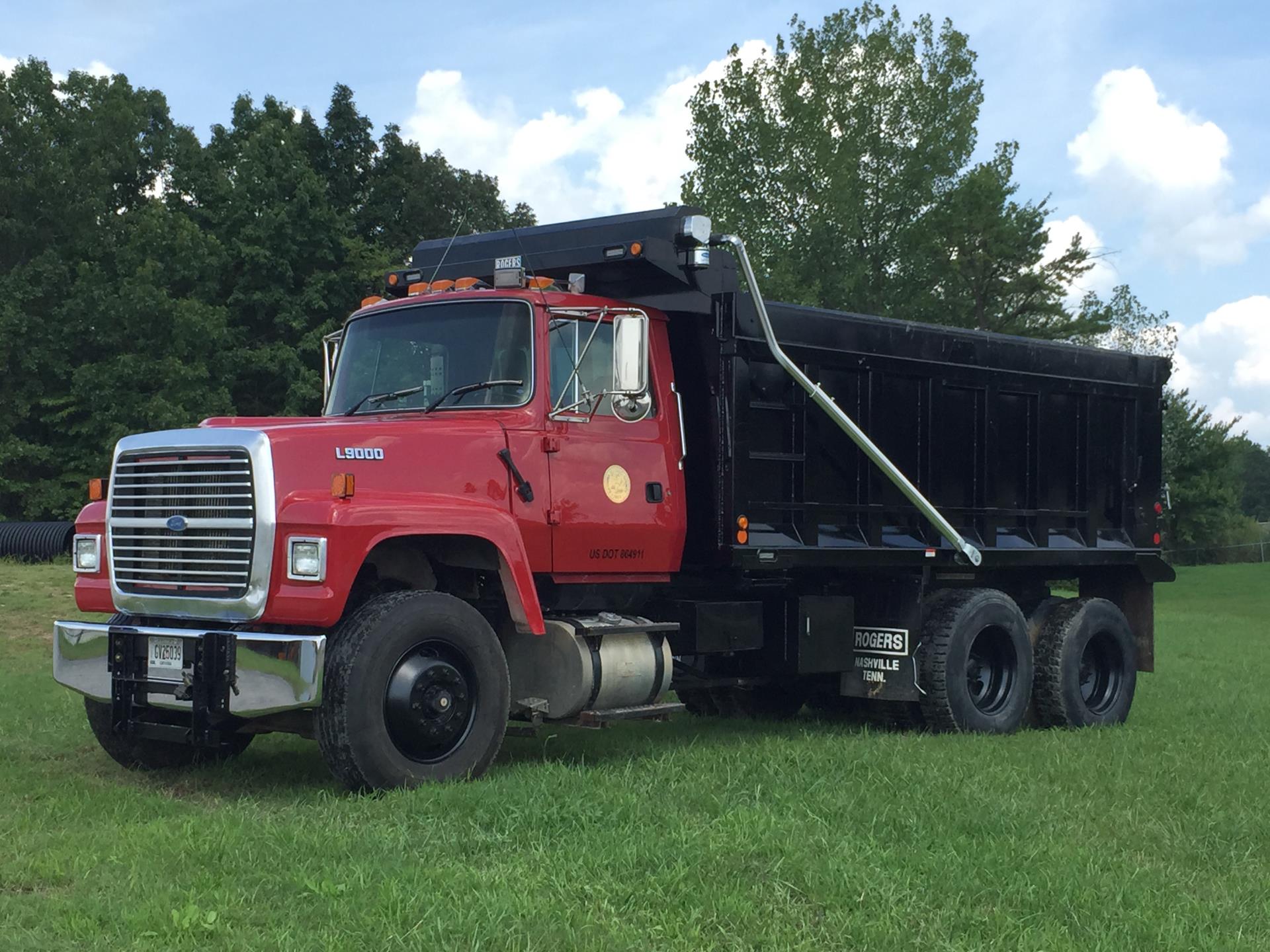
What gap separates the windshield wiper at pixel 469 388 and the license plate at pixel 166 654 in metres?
2.02

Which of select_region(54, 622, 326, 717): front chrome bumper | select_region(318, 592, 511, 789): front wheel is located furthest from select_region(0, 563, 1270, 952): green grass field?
select_region(54, 622, 326, 717): front chrome bumper

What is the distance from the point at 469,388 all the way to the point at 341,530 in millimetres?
1514

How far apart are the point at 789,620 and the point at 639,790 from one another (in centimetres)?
314

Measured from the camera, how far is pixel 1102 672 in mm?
12898

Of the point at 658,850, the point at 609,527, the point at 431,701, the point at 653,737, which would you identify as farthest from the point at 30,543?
the point at 658,850

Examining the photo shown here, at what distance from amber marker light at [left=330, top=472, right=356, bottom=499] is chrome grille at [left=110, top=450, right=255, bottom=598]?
413 millimetres

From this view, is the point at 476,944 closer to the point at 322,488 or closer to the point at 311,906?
the point at 311,906

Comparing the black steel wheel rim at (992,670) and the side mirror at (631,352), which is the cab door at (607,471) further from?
the black steel wheel rim at (992,670)

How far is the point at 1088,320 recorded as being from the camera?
48.0 metres

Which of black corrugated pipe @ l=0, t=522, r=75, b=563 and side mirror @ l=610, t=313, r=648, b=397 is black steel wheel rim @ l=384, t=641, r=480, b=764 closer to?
side mirror @ l=610, t=313, r=648, b=397

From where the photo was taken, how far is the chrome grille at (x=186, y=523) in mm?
7652

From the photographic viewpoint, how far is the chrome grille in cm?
765

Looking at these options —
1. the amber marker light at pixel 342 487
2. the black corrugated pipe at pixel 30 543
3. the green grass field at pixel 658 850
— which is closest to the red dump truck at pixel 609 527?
the amber marker light at pixel 342 487

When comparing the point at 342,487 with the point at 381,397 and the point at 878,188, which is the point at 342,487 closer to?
the point at 381,397
